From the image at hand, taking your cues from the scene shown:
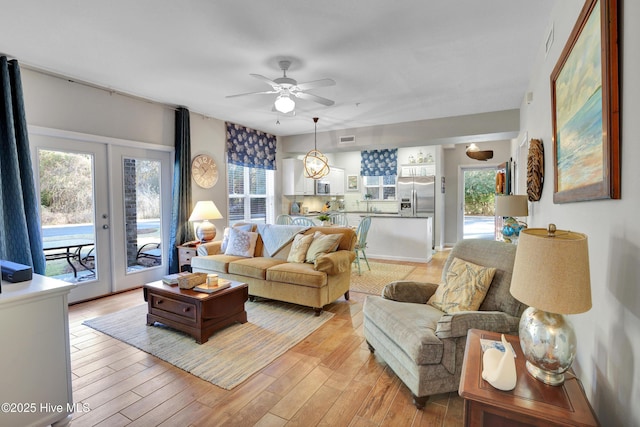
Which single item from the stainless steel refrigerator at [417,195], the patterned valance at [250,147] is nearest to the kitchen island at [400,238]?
the stainless steel refrigerator at [417,195]

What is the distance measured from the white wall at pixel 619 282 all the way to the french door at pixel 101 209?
4.79 metres

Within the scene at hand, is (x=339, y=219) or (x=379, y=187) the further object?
(x=379, y=187)

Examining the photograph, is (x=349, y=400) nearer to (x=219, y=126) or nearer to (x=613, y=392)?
(x=613, y=392)

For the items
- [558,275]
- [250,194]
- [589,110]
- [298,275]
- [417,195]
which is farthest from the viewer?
[417,195]

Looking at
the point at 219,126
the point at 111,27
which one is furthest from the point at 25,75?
the point at 219,126

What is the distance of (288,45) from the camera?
2.88 meters

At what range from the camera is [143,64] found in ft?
10.8

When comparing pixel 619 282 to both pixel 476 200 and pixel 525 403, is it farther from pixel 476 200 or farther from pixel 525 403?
pixel 476 200

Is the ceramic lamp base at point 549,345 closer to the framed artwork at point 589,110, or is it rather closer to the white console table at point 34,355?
the framed artwork at point 589,110

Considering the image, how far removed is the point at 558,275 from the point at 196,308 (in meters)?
2.67

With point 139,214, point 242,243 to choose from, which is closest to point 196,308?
point 242,243

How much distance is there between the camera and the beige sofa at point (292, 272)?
11.5ft

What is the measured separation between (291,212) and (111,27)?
518 centimetres

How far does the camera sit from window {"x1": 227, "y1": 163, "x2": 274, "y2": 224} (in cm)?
614
